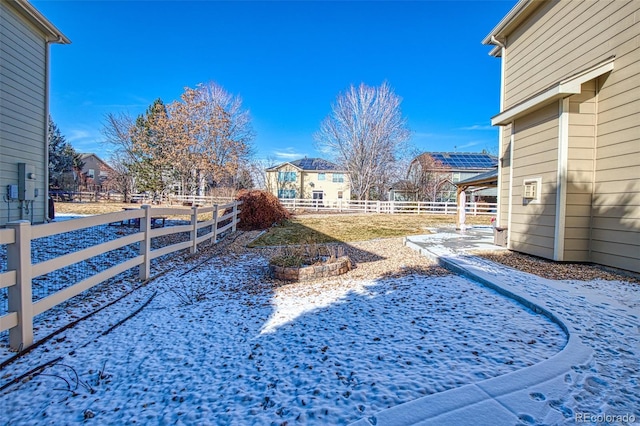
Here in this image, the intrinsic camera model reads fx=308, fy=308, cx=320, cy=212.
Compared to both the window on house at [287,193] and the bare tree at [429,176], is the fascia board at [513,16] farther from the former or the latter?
the window on house at [287,193]

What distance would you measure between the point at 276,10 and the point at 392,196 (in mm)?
22723

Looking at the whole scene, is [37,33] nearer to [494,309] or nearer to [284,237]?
[284,237]

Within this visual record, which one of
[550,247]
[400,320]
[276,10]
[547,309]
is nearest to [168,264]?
[400,320]

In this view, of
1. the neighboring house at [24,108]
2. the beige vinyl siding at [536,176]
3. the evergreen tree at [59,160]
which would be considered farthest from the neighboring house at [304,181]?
the beige vinyl siding at [536,176]

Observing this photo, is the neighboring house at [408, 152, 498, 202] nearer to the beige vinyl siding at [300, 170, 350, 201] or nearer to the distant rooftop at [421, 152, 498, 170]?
the distant rooftop at [421, 152, 498, 170]

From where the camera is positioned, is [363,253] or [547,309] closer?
[547,309]

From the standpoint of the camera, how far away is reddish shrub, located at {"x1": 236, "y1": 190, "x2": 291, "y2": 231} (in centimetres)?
1275

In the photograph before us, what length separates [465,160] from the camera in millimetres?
29797

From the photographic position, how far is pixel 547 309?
3203 mm

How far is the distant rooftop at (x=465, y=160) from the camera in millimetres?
28344

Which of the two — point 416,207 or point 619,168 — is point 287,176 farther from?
point 619,168

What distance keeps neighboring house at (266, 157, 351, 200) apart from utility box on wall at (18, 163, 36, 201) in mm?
24639

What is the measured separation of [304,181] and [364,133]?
1081cm

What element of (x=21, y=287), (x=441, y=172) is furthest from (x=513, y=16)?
(x=441, y=172)
